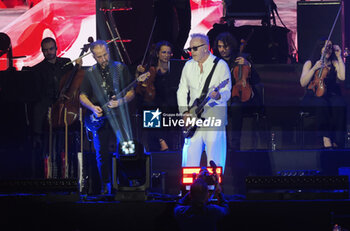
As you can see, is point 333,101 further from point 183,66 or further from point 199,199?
point 199,199

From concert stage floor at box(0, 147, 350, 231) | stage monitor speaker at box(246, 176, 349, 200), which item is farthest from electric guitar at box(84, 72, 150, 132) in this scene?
stage monitor speaker at box(246, 176, 349, 200)

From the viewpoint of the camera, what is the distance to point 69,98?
8445 mm

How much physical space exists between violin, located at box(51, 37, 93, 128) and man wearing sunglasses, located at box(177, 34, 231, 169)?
1485mm

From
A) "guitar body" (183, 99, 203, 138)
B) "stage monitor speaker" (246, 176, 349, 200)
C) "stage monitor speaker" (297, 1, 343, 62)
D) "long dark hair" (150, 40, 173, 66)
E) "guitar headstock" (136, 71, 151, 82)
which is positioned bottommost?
"stage monitor speaker" (246, 176, 349, 200)

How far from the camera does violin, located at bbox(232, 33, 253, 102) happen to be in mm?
8398

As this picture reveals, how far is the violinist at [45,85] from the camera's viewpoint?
8586 mm

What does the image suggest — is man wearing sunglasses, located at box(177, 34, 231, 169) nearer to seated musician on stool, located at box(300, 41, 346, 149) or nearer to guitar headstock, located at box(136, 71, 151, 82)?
guitar headstock, located at box(136, 71, 151, 82)

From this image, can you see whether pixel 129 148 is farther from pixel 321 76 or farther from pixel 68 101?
pixel 321 76

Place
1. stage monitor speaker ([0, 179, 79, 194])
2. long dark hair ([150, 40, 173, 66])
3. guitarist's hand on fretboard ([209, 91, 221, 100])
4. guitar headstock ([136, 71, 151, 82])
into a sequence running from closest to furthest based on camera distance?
stage monitor speaker ([0, 179, 79, 194]) → guitarist's hand on fretboard ([209, 91, 221, 100]) → guitar headstock ([136, 71, 151, 82]) → long dark hair ([150, 40, 173, 66])

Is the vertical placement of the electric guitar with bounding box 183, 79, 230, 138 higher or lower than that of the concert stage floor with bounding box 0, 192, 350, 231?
higher

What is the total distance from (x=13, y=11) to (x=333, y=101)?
493 centimetres

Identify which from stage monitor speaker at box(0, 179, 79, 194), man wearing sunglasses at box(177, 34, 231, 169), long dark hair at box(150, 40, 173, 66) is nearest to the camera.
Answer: stage monitor speaker at box(0, 179, 79, 194)

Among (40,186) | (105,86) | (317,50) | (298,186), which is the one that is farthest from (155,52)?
(298,186)

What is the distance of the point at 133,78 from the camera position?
8398 mm
